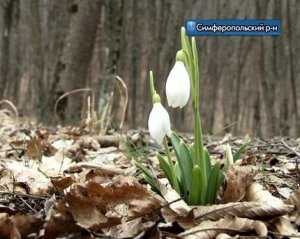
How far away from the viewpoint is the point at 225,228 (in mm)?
1379

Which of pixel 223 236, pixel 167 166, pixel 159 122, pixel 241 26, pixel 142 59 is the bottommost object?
pixel 223 236

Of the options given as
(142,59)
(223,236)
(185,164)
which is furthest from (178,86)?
(142,59)

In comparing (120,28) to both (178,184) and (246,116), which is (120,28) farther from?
(178,184)

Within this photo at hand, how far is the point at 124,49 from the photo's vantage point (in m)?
4.93

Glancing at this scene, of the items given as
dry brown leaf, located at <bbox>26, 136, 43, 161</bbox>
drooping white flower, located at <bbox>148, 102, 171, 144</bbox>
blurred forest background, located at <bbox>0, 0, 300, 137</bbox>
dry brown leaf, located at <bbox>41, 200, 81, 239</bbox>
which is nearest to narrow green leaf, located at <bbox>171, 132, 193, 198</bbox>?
drooping white flower, located at <bbox>148, 102, 171, 144</bbox>

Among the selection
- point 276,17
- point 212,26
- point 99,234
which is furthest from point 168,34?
point 99,234

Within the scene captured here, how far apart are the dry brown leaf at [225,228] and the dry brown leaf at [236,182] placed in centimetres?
18

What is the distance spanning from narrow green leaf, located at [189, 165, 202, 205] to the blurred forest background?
2.31 m

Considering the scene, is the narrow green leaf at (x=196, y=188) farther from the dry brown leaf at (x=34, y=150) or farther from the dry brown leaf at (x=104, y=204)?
the dry brown leaf at (x=34, y=150)

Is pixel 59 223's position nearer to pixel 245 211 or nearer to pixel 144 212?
pixel 144 212

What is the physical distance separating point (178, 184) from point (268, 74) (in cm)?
290

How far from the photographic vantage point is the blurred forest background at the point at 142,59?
4.43m

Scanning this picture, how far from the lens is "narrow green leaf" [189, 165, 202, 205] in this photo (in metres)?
1.56

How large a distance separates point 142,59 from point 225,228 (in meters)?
3.53
